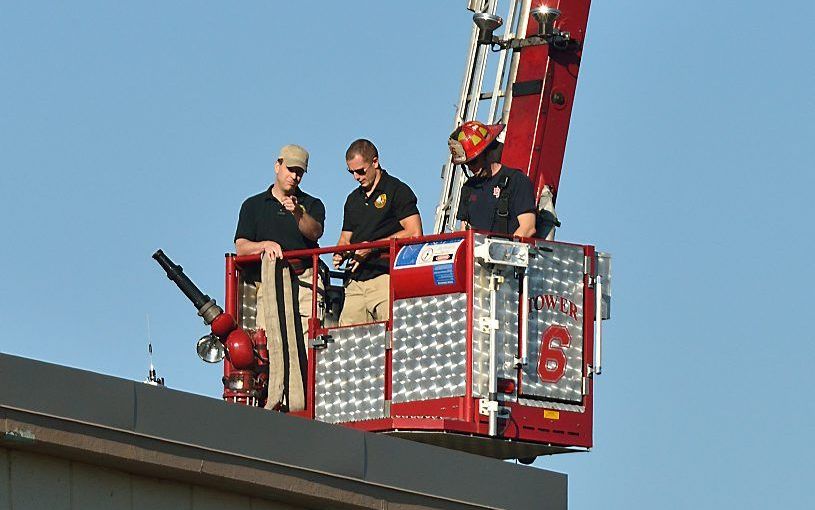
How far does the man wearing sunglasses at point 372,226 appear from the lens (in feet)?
46.1

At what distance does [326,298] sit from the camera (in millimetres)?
14555

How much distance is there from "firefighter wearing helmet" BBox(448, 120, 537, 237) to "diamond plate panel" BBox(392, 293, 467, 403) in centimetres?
80

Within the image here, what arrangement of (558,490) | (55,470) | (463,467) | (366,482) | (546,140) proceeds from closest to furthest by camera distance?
(55,470) → (366,482) → (463,467) → (558,490) → (546,140)

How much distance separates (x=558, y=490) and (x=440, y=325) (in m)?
1.44

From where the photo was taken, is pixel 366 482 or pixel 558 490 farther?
pixel 558 490

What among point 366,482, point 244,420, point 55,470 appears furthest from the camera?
point 366,482

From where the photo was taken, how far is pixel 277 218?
14391 mm

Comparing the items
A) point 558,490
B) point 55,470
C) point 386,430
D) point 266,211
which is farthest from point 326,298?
point 55,470

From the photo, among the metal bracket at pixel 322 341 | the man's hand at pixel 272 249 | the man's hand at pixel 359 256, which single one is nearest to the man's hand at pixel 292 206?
the man's hand at pixel 272 249

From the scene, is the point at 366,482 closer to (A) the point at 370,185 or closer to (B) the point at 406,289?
(B) the point at 406,289

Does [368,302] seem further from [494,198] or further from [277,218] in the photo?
[494,198]

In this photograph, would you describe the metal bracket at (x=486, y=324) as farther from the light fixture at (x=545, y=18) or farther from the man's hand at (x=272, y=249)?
the light fixture at (x=545, y=18)

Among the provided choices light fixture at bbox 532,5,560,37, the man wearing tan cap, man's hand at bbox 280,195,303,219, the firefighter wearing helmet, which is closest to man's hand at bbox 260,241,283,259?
the man wearing tan cap

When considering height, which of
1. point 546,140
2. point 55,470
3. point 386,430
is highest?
point 546,140
